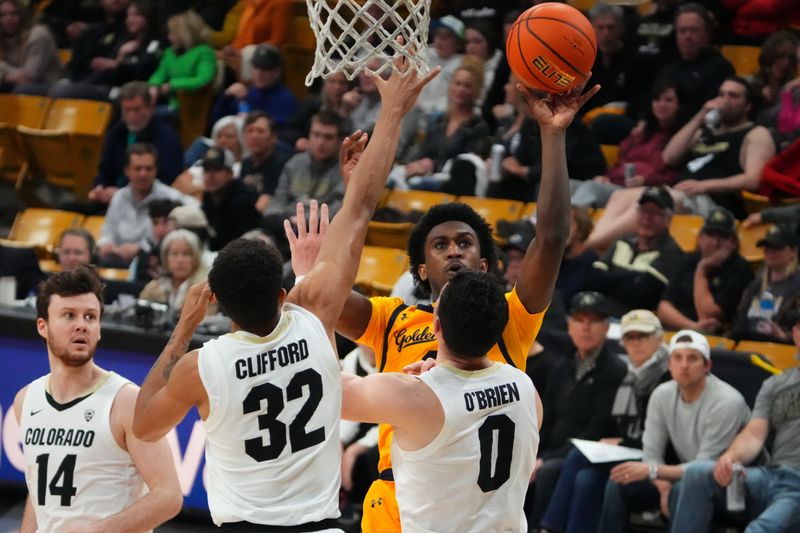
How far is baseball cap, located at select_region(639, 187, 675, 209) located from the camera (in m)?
8.77

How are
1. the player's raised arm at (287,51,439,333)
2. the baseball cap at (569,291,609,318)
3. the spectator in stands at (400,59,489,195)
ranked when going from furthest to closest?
1. the spectator in stands at (400,59,489,195)
2. the baseball cap at (569,291,609,318)
3. the player's raised arm at (287,51,439,333)

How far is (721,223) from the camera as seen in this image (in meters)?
8.52

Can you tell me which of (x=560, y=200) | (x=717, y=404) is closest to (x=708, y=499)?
(x=717, y=404)

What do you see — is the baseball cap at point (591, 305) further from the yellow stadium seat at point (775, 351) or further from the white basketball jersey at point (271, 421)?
the white basketball jersey at point (271, 421)

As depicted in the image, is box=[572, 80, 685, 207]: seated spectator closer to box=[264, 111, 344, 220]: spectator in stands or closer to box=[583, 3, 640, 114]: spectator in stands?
box=[583, 3, 640, 114]: spectator in stands

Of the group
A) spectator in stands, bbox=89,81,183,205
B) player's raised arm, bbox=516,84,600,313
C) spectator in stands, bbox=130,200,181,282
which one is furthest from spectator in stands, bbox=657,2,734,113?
player's raised arm, bbox=516,84,600,313

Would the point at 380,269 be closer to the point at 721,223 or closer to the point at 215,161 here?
the point at 215,161

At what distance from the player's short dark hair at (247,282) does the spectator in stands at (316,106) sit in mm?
6983

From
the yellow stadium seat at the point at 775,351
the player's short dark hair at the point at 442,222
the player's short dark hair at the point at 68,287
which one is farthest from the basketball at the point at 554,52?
the yellow stadium seat at the point at 775,351

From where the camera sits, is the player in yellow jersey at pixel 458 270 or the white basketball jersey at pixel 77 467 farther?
the white basketball jersey at pixel 77 467

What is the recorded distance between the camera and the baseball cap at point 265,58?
1161 centimetres

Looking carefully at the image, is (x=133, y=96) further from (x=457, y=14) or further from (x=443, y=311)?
(x=443, y=311)

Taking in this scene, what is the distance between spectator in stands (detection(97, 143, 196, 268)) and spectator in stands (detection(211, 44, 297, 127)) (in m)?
1.27

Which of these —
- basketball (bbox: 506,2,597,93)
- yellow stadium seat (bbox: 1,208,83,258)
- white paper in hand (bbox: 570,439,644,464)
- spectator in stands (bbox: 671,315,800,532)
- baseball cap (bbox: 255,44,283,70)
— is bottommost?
yellow stadium seat (bbox: 1,208,83,258)
